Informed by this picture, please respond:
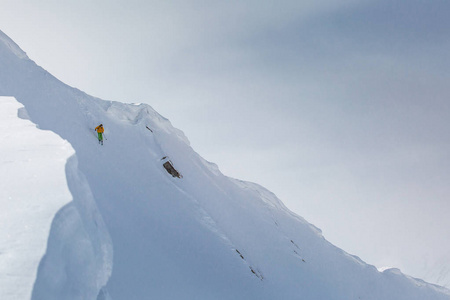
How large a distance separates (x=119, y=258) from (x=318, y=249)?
26.9 m

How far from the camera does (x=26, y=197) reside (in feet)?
29.0

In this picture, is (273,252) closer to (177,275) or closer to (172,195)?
(172,195)

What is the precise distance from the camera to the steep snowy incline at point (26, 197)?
23.4 feet

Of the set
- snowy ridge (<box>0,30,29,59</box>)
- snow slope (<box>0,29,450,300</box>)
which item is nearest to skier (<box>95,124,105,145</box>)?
snow slope (<box>0,29,450,300</box>)

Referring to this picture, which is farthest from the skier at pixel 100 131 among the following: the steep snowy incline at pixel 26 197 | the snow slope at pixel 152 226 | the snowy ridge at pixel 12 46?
the steep snowy incline at pixel 26 197

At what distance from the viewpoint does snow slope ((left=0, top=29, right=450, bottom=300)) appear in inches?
426

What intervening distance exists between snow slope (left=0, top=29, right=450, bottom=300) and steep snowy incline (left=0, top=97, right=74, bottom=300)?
295 mm

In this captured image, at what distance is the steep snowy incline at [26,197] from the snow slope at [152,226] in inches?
11.6

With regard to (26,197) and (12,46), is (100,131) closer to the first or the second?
(12,46)

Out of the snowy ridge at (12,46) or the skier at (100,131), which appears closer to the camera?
the skier at (100,131)

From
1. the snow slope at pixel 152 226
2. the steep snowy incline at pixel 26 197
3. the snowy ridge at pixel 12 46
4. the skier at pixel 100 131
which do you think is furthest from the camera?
the snowy ridge at pixel 12 46

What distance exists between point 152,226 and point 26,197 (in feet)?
44.0

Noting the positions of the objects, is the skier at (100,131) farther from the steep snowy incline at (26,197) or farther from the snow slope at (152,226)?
the steep snowy incline at (26,197)

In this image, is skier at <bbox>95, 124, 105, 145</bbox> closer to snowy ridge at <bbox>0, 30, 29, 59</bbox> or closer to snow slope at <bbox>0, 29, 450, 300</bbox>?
snow slope at <bbox>0, 29, 450, 300</bbox>
